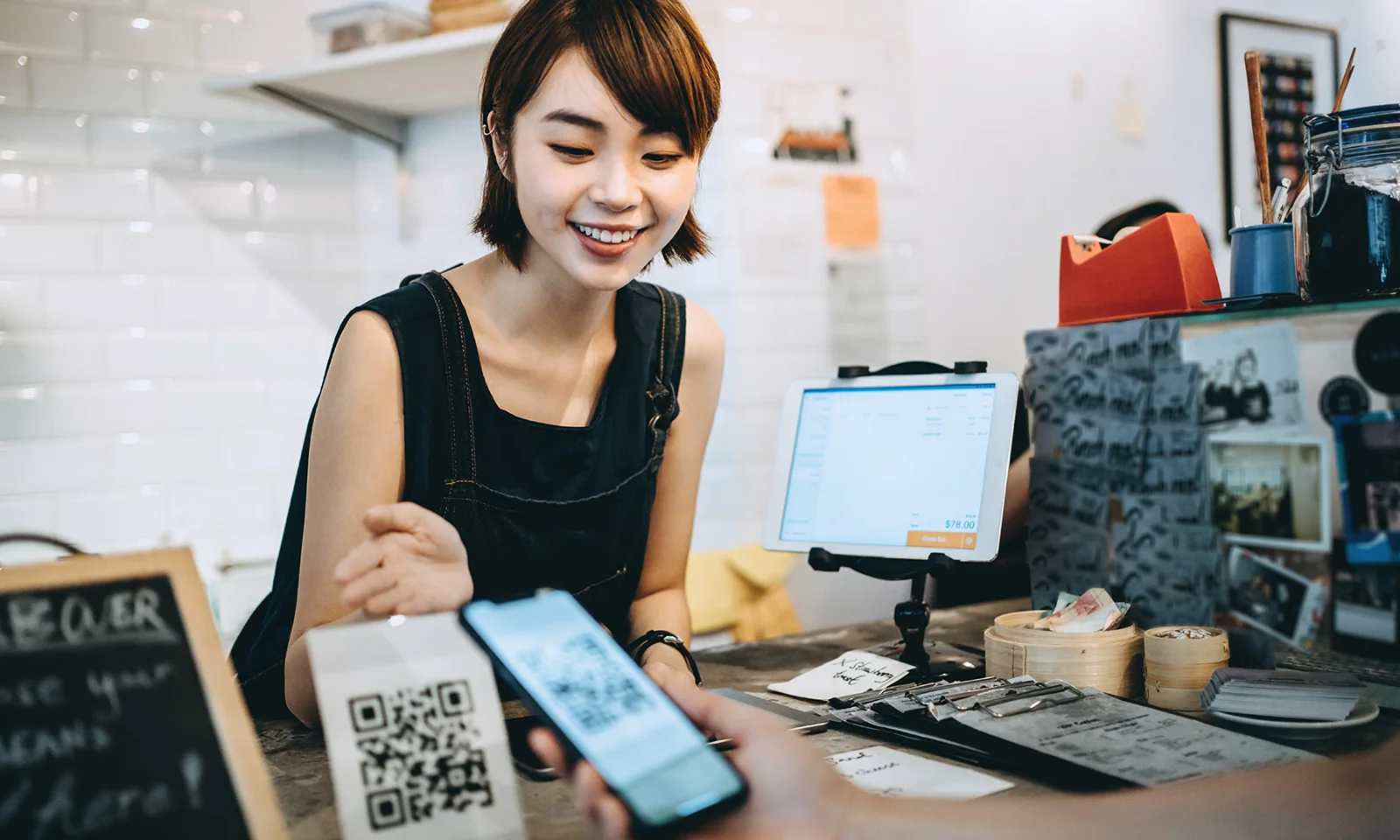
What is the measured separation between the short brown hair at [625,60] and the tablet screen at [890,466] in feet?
1.28

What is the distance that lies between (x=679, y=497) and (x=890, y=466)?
338 mm

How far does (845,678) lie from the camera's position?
129 cm

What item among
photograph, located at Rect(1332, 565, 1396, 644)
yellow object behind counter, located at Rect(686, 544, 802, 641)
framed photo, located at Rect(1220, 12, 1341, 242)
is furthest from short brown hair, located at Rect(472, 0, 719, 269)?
framed photo, located at Rect(1220, 12, 1341, 242)

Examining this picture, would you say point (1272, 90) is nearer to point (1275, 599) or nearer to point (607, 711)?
point (1275, 599)

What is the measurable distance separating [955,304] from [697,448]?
135 centimetres

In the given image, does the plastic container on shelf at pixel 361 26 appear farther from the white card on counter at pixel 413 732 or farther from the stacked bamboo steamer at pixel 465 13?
the white card on counter at pixel 413 732

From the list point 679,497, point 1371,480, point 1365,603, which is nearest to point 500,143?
point 679,497

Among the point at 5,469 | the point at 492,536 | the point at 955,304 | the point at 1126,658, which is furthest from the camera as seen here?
the point at 955,304

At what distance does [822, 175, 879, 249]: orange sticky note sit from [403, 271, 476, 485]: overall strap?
4.29 ft

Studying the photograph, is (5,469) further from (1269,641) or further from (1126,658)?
(1269,641)

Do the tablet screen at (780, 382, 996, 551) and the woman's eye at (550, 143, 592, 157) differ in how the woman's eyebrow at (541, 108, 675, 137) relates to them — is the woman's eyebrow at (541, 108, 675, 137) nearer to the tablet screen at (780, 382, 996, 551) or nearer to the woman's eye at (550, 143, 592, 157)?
the woman's eye at (550, 143, 592, 157)

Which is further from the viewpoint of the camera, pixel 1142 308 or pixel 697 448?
pixel 697 448

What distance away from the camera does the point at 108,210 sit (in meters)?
2.21

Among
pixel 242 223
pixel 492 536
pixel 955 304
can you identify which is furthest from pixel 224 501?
pixel 955 304
